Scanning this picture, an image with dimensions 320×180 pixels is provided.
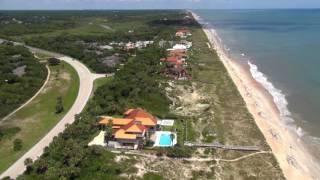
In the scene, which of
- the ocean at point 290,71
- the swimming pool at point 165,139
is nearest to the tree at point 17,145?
the swimming pool at point 165,139

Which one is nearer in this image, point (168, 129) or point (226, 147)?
point (226, 147)

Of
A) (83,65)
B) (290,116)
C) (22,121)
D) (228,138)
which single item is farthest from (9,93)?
(290,116)

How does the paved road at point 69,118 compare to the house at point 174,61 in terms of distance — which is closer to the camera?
the paved road at point 69,118

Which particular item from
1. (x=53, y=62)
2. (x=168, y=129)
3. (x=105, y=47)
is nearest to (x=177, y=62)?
(x=53, y=62)

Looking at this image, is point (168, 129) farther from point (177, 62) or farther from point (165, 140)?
point (177, 62)

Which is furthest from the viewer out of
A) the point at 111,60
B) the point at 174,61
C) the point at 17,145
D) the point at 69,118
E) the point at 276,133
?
the point at 111,60

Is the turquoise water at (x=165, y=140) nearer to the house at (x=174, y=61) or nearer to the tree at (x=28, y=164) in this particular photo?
the tree at (x=28, y=164)
